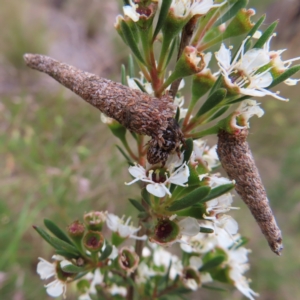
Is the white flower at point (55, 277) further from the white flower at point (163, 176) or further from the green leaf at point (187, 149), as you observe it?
the green leaf at point (187, 149)

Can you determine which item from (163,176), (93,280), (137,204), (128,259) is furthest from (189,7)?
(93,280)

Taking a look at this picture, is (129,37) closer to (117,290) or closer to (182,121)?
(182,121)

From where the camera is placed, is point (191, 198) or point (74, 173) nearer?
point (191, 198)

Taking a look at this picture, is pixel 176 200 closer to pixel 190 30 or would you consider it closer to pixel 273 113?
pixel 190 30

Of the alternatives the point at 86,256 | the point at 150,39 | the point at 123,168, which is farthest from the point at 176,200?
the point at 123,168

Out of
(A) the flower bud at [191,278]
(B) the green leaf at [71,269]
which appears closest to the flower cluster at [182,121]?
(B) the green leaf at [71,269]

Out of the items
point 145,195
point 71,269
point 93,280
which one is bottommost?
point 93,280
